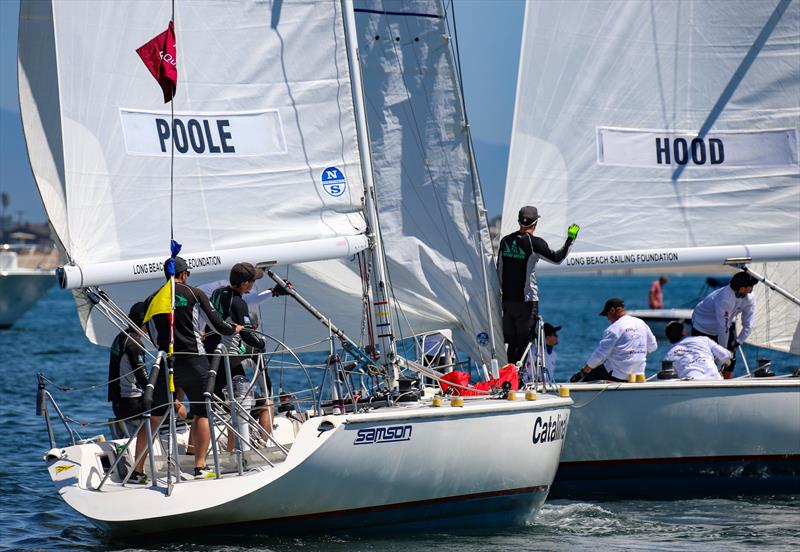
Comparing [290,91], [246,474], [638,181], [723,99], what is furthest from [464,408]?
[723,99]

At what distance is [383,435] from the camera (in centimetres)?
944

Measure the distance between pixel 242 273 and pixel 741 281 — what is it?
18.0ft

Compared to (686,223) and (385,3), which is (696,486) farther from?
(385,3)

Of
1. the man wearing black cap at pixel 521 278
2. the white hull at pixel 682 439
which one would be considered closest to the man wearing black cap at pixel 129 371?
the man wearing black cap at pixel 521 278

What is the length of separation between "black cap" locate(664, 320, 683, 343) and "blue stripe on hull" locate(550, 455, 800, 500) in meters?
1.46

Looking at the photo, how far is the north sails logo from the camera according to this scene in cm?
936

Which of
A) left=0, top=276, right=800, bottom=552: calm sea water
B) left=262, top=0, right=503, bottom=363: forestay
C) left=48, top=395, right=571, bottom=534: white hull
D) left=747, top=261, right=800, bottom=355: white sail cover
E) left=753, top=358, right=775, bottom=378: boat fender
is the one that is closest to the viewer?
left=48, top=395, right=571, bottom=534: white hull

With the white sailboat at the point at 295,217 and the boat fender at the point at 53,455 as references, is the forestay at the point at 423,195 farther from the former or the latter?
the boat fender at the point at 53,455

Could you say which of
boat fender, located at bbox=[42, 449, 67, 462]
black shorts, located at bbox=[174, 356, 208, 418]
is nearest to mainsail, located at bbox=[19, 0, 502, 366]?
black shorts, located at bbox=[174, 356, 208, 418]

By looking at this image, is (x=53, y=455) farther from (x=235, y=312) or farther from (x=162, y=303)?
(x=235, y=312)

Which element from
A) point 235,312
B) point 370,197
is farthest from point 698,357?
point 235,312

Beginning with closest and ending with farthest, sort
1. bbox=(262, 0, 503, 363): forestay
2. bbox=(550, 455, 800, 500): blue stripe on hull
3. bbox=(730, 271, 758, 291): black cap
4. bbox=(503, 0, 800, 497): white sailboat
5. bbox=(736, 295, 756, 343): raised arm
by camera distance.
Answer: bbox=(262, 0, 503, 363): forestay < bbox=(550, 455, 800, 500): blue stripe on hull < bbox=(730, 271, 758, 291): black cap < bbox=(736, 295, 756, 343): raised arm < bbox=(503, 0, 800, 497): white sailboat

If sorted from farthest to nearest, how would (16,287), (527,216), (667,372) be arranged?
(16,287) → (667,372) → (527,216)

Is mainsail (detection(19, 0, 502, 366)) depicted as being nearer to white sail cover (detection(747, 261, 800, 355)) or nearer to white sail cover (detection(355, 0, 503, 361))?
white sail cover (detection(355, 0, 503, 361))
